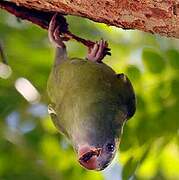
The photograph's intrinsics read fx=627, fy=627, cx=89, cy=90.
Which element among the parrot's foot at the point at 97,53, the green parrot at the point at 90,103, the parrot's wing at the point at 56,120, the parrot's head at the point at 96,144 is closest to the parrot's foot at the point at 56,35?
the green parrot at the point at 90,103

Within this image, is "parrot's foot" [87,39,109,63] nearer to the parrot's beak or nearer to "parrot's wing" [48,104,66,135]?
"parrot's wing" [48,104,66,135]

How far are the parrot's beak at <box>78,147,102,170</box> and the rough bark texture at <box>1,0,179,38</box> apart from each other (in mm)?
352

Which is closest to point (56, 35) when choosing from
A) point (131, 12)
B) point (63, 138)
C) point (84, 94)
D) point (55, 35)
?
point (55, 35)

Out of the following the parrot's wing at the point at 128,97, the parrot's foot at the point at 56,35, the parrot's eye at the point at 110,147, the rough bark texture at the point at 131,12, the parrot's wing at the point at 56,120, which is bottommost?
the parrot's wing at the point at 56,120

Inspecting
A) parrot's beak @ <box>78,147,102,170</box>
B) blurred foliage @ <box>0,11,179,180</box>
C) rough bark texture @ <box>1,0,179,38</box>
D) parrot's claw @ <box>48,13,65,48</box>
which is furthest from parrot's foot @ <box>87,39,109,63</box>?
blurred foliage @ <box>0,11,179,180</box>

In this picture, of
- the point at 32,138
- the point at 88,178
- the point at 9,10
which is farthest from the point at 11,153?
the point at 9,10

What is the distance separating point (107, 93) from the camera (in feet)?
6.07

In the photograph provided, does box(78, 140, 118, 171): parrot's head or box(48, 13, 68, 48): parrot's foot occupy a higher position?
box(48, 13, 68, 48): parrot's foot

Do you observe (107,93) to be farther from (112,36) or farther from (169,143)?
(112,36)

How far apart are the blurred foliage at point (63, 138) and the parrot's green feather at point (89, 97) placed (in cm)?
40

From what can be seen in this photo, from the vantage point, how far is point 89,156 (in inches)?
68.2

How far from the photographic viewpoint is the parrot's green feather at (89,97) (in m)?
1.80

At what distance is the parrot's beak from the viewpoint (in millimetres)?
1727

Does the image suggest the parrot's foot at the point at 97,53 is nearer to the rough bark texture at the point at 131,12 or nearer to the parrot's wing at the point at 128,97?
the parrot's wing at the point at 128,97
